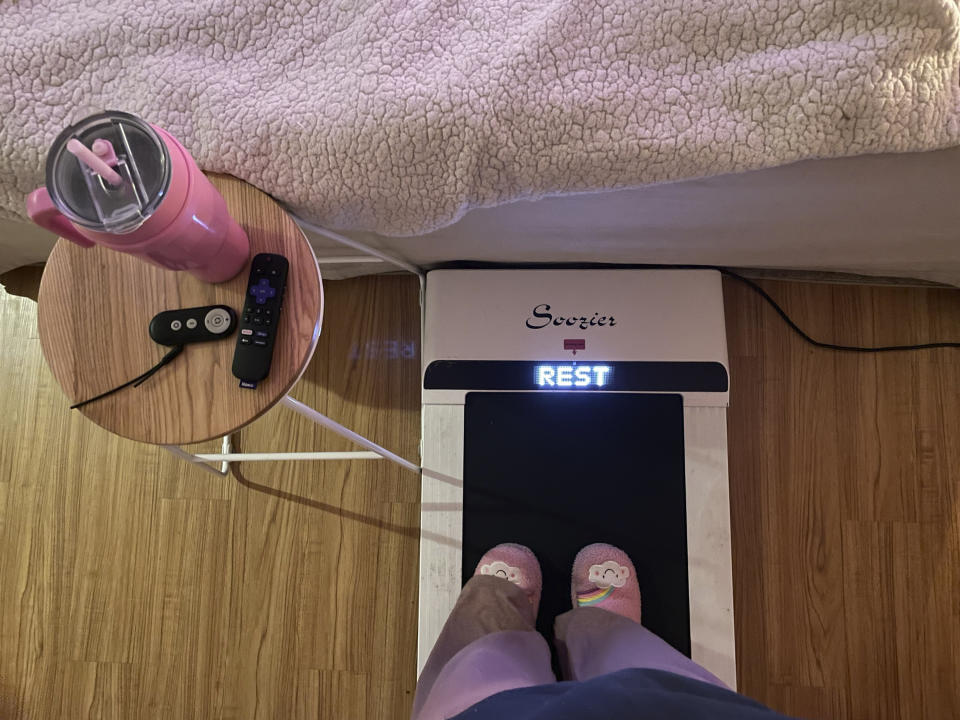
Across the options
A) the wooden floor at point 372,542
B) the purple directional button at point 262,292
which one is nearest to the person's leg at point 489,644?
the wooden floor at point 372,542

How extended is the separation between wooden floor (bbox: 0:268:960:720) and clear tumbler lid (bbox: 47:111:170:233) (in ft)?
2.05

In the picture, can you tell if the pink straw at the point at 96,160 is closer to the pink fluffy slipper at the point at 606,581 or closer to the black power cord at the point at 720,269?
the black power cord at the point at 720,269

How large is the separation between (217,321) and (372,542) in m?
0.61

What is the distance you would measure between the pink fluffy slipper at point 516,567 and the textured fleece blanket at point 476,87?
20.2 inches

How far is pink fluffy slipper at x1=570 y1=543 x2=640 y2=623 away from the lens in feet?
3.20

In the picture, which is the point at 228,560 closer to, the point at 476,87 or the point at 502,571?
the point at 502,571

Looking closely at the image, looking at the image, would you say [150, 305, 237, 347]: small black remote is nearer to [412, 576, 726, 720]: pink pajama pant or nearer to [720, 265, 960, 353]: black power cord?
[412, 576, 726, 720]: pink pajama pant

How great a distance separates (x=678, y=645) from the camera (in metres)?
1.00

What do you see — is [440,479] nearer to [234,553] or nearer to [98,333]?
[234,553]

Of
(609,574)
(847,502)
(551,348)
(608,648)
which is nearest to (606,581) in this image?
(609,574)

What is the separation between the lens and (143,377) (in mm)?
723

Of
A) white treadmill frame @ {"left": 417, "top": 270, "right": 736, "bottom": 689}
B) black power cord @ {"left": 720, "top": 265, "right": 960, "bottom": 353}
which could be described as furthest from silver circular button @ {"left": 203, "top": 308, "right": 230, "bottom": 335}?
black power cord @ {"left": 720, "top": 265, "right": 960, "bottom": 353}

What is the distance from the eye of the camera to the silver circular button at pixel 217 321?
2.33ft

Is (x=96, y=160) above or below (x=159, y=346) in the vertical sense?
above
